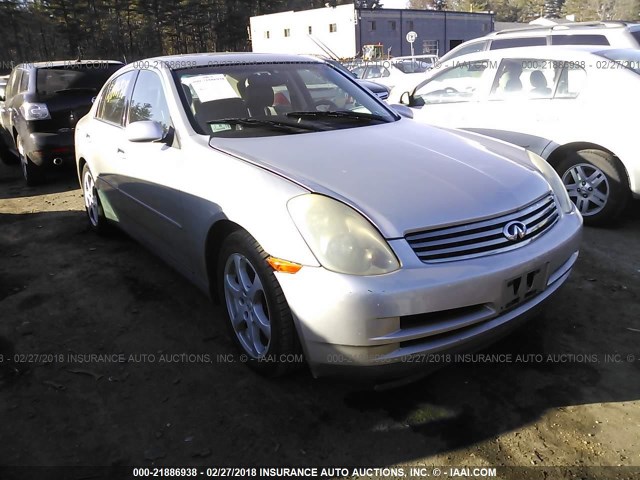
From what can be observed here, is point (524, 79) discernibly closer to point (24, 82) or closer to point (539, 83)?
point (539, 83)

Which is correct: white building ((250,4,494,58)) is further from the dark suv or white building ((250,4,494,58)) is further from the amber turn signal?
the amber turn signal

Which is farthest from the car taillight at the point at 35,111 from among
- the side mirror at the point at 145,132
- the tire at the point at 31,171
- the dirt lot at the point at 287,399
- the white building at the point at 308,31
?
the white building at the point at 308,31

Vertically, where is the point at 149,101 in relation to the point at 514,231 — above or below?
above

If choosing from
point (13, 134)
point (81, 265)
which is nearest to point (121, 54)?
point (13, 134)

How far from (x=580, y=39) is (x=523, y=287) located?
8.52 metres

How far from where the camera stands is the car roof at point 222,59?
3.62 metres

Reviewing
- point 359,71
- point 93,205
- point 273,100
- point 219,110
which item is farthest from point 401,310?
point 359,71

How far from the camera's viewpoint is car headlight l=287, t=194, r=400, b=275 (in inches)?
83.4

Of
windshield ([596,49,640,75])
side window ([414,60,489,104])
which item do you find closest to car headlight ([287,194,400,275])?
windshield ([596,49,640,75])

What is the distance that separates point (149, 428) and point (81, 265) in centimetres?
237

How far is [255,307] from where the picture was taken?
2596 millimetres

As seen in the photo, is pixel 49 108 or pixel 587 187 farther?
pixel 49 108

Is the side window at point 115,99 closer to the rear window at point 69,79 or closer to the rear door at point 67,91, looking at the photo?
the rear door at point 67,91

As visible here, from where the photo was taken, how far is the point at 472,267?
2.18 metres
